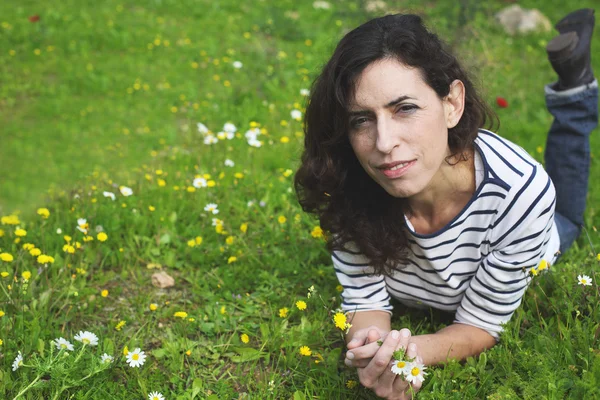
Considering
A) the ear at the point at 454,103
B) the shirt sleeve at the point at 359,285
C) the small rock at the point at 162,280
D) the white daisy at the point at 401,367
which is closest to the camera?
the white daisy at the point at 401,367

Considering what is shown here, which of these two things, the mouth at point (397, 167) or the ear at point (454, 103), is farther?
the ear at point (454, 103)

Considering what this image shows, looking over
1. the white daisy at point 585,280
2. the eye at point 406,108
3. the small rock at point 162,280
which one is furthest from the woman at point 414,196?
the small rock at point 162,280

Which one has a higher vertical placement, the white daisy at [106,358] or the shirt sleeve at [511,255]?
the shirt sleeve at [511,255]

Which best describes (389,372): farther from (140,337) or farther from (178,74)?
(178,74)

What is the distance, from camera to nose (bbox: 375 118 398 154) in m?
2.09

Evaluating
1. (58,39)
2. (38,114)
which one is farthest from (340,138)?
(58,39)

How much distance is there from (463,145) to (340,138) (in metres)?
0.45

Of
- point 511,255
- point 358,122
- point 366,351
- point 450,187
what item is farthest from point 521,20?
point 366,351

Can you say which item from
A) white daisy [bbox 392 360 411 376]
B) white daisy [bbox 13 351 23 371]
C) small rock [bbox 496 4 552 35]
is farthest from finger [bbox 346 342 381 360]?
small rock [bbox 496 4 552 35]

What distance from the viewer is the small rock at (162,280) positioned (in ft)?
10.4

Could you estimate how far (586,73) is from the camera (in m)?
3.30

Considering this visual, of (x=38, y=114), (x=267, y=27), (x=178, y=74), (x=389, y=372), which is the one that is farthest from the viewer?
(x=267, y=27)

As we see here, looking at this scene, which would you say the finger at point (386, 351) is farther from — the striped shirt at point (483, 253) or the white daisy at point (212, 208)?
the white daisy at point (212, 208)

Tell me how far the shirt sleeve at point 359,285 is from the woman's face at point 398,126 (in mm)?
498
